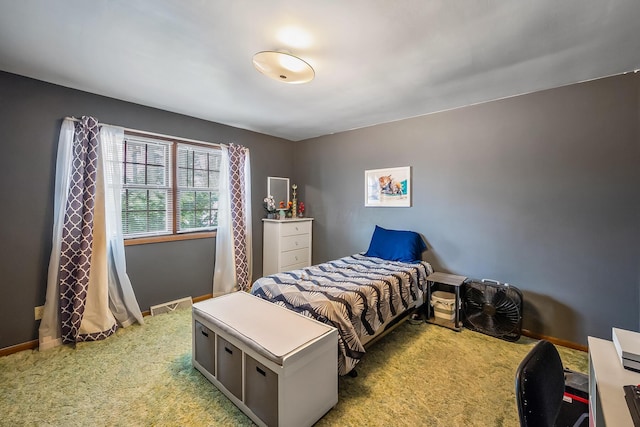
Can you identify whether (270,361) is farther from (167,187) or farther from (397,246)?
(167,187)

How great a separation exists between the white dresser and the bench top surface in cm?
173

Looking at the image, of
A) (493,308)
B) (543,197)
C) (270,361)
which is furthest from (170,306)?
(543,197)

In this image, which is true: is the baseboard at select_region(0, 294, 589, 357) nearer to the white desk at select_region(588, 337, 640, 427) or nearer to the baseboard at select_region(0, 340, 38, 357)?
the baseboard at select_region(0, 340, 38, 357)

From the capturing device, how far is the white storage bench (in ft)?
4.72

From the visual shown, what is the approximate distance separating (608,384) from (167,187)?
12.5 ft

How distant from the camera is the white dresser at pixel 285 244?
3.93m

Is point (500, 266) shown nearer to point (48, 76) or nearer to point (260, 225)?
point (260, 225)

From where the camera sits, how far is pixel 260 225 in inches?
164

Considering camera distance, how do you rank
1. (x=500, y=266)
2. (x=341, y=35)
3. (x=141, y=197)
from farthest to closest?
(x=141, y=197)
(x=500, y=266)
(x=341, y=35)

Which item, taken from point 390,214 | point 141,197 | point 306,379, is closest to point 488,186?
point 390,214

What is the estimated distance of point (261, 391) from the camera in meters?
1.51

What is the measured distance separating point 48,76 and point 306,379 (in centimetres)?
320

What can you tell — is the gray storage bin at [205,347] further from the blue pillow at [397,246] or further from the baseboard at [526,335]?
the blue pillow at [397,246]

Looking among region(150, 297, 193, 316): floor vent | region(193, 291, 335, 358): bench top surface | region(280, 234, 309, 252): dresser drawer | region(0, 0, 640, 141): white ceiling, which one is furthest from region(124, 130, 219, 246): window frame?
region(193, 291, 335, 358): bench top surface
